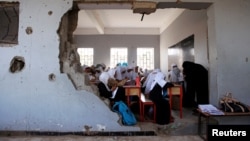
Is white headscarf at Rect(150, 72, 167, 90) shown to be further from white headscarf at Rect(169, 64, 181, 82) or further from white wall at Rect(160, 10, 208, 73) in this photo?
white headscarf at Rect(169, 64, 181, 82)

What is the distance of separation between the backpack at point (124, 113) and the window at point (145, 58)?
6.91 m

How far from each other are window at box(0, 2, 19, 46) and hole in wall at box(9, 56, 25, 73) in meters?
0.32

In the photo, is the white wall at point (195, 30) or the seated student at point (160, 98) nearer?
the seated student at point (160, 98)

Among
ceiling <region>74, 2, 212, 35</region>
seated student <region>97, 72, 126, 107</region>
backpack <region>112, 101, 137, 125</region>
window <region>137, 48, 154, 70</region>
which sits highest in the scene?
ceiling <region>74, 2, 212, 35</region>

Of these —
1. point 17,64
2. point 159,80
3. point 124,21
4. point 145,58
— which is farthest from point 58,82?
point 145,58

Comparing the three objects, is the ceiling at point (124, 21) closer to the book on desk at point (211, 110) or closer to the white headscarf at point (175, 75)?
the white headscarf at point (175, 75)

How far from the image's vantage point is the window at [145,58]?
10766mm

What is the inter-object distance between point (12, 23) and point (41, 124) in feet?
5.98

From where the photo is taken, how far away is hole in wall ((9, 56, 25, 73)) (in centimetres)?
378

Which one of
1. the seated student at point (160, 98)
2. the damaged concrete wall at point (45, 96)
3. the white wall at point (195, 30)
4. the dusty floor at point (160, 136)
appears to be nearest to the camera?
the dusty floor at point (160, 136)

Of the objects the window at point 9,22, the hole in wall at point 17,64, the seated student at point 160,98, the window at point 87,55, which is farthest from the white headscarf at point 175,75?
the window at point 87,55

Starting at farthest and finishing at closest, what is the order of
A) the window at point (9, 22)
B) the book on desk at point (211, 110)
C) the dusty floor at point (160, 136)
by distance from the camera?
the window at point (9, 22) < the dusty floor at point (160, 136) < the book on desk at point (211, 110)

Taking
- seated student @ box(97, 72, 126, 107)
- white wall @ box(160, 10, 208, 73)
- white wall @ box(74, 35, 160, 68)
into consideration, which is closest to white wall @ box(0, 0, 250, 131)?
seated student @ box(97, 72, 126, 107)

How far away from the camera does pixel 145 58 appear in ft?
35.6
